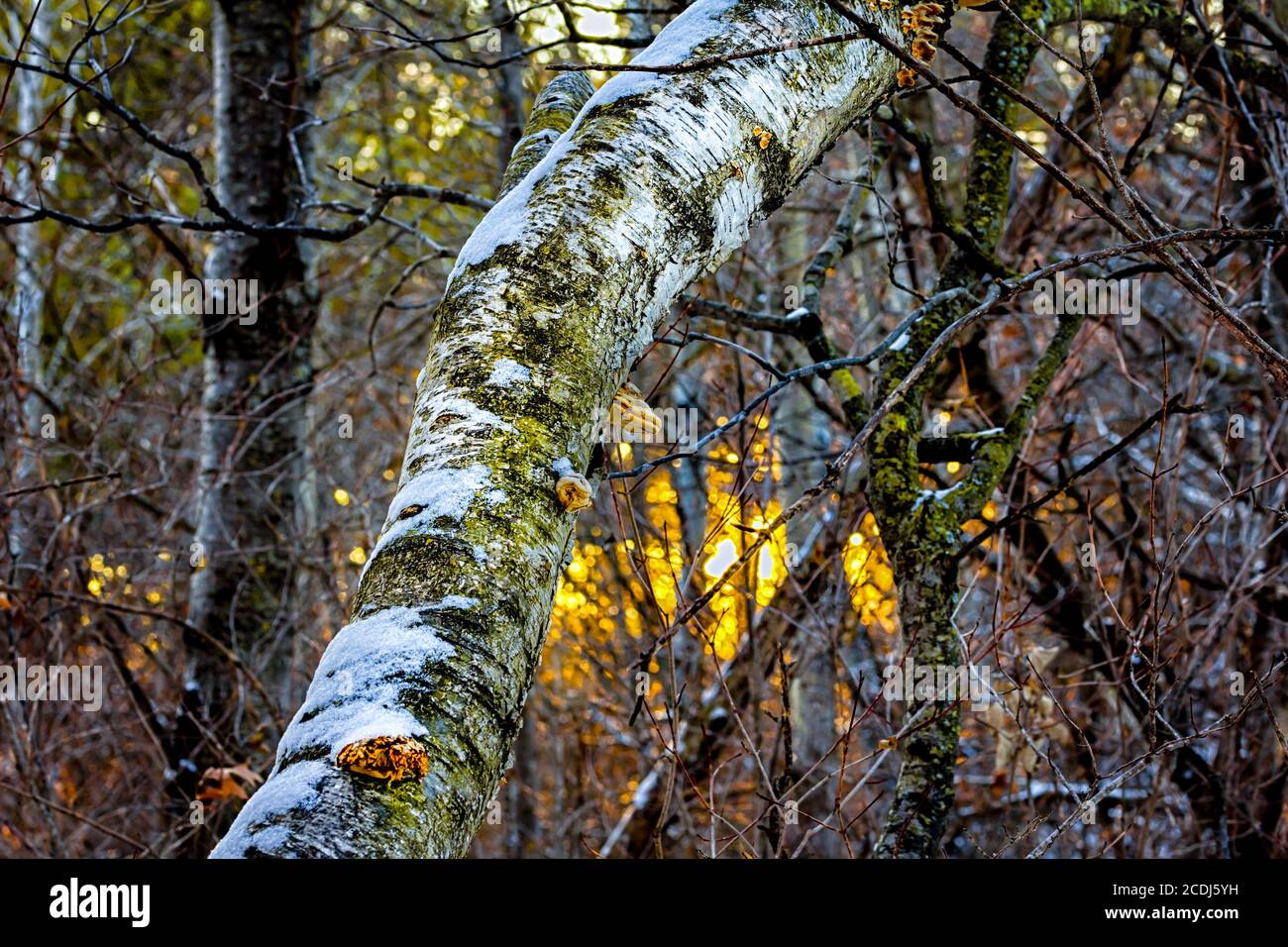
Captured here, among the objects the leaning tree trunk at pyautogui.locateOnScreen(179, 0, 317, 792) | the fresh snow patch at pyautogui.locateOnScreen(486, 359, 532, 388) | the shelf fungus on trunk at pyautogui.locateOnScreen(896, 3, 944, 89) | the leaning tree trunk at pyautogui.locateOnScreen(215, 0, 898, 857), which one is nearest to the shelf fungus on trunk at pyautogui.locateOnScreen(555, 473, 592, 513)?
the leaning tree trunk at pyautogui.locateOnScreen(215, 0, 898, 857)

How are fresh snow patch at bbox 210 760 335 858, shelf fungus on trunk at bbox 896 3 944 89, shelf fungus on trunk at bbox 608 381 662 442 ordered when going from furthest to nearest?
shelf fungus on trunk at bbox 896 3 944 89 < shelf fungus on trunk at bbox 608 381 662 442 < fresh snow patch at bbox 210 760 335 858

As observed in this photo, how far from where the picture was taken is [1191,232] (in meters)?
1.79

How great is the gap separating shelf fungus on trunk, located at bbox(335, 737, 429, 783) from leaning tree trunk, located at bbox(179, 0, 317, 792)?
3.98 metres

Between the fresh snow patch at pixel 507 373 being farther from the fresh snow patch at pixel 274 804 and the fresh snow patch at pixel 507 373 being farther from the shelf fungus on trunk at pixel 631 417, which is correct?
the fresh snow patch at pixel 274 804

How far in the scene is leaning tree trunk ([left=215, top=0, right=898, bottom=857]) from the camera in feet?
3.62

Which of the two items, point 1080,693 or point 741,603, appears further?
point 1080,693

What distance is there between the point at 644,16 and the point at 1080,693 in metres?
5.00

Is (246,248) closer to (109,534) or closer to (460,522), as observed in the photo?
(109,534)

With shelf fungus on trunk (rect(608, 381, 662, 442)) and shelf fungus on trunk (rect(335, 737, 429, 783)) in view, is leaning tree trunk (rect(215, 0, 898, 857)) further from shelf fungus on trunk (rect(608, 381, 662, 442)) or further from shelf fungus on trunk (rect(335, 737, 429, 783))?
shelf fungus on trunk (rect(608, 381, 662, 442))

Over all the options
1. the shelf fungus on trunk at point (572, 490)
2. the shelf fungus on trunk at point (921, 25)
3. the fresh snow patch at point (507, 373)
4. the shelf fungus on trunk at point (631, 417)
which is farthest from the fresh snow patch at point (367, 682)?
the shelf fungus on trunk at point (921, 25)

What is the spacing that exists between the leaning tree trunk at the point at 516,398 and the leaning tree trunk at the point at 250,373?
354cm

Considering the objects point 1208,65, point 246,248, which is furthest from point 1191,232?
point 246,248

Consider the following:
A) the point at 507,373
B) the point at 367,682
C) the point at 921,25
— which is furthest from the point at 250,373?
the point at 367,682

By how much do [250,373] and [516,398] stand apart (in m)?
4.14
